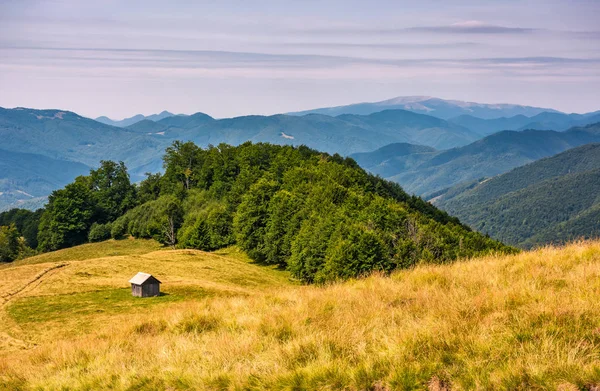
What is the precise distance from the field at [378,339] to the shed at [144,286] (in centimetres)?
3042

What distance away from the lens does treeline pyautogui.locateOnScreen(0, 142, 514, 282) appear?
6644cm

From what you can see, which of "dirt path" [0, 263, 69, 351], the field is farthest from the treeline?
the field

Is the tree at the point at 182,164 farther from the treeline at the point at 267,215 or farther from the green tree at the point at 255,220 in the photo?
the green tree at the point at 255,220

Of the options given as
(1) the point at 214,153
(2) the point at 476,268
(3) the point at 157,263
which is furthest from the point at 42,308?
(1) the point at 214,153

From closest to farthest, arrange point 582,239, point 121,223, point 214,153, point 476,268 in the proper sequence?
1. point 476,268
2. point 582,239
3. point 121,223
4. point 214,153

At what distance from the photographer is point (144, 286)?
145 ft

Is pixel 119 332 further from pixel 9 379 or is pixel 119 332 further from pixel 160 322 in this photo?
pixel 9 379

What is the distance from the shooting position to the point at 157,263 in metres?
64.1

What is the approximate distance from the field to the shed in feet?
99.8

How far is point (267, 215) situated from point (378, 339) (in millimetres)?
76214

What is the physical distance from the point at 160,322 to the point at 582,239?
52.3 ft

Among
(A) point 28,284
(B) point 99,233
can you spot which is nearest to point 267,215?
(A) point 28,284

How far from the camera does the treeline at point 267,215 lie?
66.4 m

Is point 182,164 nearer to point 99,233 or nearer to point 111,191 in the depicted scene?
point 111,191
